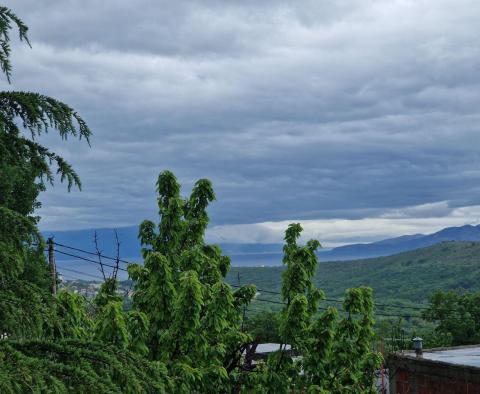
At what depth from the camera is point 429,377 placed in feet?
80.9

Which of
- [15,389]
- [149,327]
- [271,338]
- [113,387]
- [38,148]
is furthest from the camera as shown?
[271,338]

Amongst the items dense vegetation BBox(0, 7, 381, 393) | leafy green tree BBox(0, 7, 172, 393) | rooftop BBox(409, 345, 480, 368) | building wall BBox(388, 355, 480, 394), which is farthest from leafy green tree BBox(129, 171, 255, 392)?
rooftop BBox(409, 345, 480, 368)

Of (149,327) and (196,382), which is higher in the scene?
(149,327)

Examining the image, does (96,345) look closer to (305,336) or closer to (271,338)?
(305,336)

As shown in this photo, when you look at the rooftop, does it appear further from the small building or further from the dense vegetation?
the dense vegetation

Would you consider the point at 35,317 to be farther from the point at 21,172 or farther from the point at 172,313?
the point at 172,313

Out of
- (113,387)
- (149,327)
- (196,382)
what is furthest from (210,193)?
(113,387)

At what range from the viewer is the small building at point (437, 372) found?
2228 cm

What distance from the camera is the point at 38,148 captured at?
7953 mm

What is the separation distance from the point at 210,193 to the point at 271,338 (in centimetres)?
5989

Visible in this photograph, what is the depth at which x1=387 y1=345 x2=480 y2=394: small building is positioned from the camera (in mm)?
22281

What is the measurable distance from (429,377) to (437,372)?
65 cm

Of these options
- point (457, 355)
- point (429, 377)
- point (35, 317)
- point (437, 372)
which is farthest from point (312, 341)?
point (457, 355)

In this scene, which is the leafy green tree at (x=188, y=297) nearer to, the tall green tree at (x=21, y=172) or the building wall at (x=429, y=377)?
the tall green tree at (x=21, y=172)
